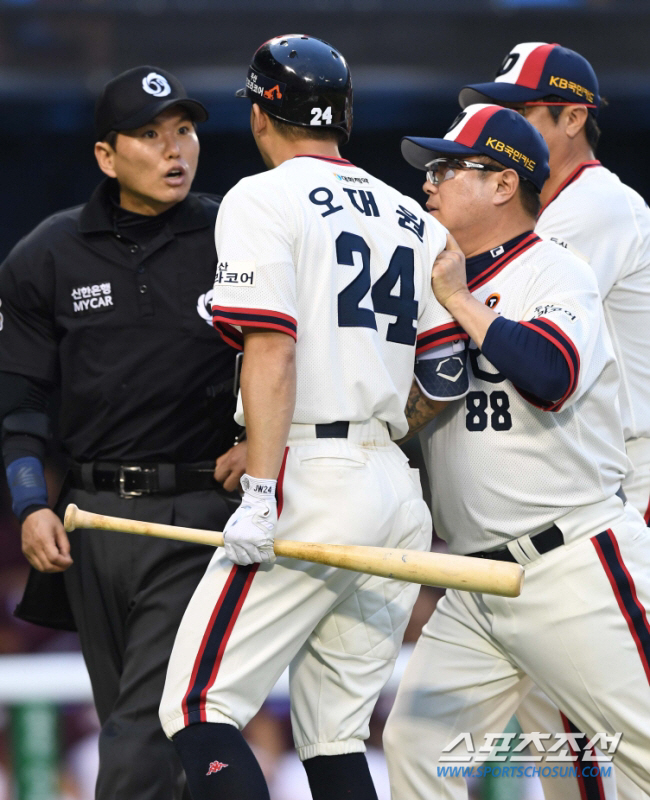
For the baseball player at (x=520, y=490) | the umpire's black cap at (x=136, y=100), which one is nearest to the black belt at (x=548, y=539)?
the baseball player at (x=520, y=490)

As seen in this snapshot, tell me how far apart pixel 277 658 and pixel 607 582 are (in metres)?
0.82

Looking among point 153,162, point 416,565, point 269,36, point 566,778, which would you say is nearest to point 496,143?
point 153,162

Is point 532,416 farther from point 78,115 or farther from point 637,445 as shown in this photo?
point 78,115

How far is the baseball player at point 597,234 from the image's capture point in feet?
10.8

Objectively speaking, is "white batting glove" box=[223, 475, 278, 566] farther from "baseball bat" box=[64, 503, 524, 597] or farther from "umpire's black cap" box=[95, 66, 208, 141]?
"umpire's black cap" box=[95, 66, 208, 141]

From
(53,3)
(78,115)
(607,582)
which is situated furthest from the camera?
(78,115)

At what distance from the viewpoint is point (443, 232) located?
2.83 meters

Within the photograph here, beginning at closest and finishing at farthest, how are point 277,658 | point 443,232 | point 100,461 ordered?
A: point 277,658
point 443,232
point 100,461

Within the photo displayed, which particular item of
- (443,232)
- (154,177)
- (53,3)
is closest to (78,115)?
(53,3)

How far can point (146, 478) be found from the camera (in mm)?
3146

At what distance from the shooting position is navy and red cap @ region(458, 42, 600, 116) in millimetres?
3557

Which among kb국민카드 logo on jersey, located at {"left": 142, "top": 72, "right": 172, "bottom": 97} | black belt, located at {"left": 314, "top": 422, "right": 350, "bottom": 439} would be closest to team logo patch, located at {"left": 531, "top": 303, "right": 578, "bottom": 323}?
black belt, located at {"left": 314, "top": 422, "right": 350, "bottom": 439}

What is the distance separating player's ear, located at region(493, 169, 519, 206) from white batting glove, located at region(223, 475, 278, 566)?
40.6 inches

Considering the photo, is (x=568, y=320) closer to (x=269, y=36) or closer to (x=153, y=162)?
(x=153, y=162)
